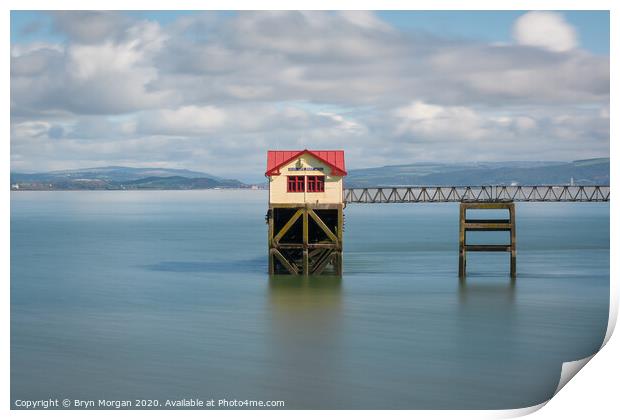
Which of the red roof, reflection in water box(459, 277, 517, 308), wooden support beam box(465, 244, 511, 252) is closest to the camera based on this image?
reflection in water box(459, 277, 517, 308)

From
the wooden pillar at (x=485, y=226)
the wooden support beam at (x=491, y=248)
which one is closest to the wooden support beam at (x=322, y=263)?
the wooden pillar at (x=485, y=226)

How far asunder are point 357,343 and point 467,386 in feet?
18.9

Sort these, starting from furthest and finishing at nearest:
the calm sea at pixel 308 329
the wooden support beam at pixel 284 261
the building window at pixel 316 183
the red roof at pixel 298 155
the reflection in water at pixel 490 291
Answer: the wooden support beam at pixel 284 261, the building window at pixel 316 183, the red roof at pixel 298 155, the reflection in water at pixel 490 291, the calm sea at pixel 308 329

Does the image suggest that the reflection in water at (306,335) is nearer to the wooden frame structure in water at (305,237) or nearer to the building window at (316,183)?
the wooden frame structure in water at (305,237)

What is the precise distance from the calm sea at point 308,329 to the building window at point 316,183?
4.37 m

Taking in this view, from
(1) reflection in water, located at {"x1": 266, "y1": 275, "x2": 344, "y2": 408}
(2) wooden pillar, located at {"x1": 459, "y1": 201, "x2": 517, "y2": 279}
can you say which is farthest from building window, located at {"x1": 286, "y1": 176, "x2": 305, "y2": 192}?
(2) wooden pillar, located at {"x1": 459, "y1": 201, "x2": 517, "y2": 279}

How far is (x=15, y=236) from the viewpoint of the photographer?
8350 centimetres

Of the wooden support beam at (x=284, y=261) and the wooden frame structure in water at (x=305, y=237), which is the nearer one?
the wooden frame structure in water at (x=305, y=237)

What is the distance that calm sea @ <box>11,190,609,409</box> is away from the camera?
25.8 meters

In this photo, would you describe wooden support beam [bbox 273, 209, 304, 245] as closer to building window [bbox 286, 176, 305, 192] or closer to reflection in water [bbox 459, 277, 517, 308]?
building window [bbox 286, 176, 305, 192]

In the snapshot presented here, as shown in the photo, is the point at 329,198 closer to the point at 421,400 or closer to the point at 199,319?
the point at 199,319

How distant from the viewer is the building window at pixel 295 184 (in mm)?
43969

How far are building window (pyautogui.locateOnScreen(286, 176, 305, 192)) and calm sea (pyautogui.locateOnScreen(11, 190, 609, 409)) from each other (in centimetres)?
436

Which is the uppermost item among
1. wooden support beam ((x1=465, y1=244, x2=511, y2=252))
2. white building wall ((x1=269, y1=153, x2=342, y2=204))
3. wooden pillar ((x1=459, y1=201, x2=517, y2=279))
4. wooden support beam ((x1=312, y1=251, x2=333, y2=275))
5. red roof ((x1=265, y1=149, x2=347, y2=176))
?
red roof ((x1=265, y1=149, x2=347, y2=176))
